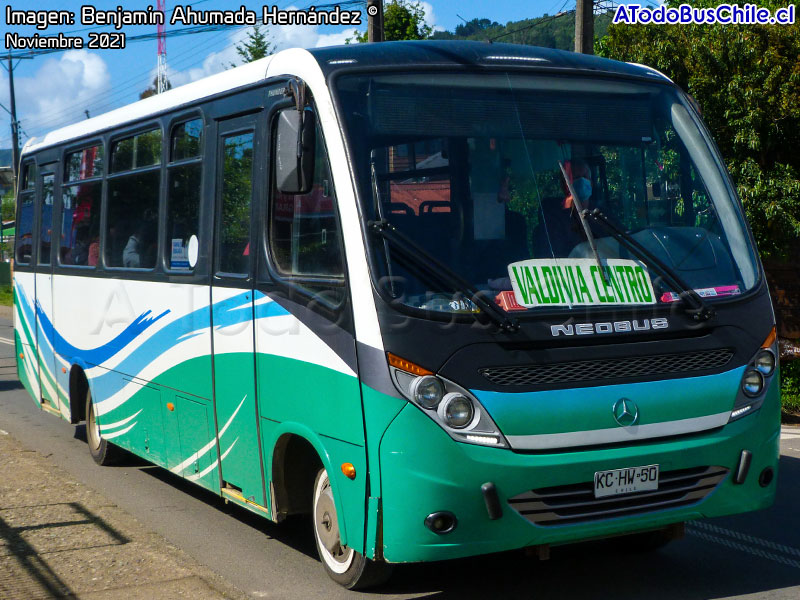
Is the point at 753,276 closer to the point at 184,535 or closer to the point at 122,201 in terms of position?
the point at 184,535

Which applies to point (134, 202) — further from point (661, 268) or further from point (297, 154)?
point (661, 268)

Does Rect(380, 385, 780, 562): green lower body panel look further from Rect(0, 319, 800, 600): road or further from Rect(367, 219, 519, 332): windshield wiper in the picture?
Rect(0, 319, 800, 600): road

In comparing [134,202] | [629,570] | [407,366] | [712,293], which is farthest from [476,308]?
[134,202]

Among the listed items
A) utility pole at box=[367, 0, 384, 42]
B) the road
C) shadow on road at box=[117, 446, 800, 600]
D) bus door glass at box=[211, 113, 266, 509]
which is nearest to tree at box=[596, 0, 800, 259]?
utility pole at box=[367, 0, 384, 42]

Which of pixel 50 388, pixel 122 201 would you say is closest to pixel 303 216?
pixel 122 201

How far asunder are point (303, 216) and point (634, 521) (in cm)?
234

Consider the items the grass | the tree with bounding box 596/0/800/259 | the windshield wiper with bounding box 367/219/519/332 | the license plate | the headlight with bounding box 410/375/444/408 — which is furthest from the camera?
the grass

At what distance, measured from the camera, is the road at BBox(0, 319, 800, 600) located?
585 centimetres

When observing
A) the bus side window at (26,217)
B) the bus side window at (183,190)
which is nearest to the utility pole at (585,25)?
the bus side window at (26,217)

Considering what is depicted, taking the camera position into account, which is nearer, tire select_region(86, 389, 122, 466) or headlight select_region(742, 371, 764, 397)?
headlight select_region(742, 371, 764, 397)

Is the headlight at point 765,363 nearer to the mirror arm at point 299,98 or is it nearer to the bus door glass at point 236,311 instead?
the mirror arm at point 299,98

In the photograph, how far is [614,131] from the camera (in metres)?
6.04

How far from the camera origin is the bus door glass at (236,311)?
6379 millimetres

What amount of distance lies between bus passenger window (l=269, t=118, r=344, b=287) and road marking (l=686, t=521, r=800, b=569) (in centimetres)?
315
